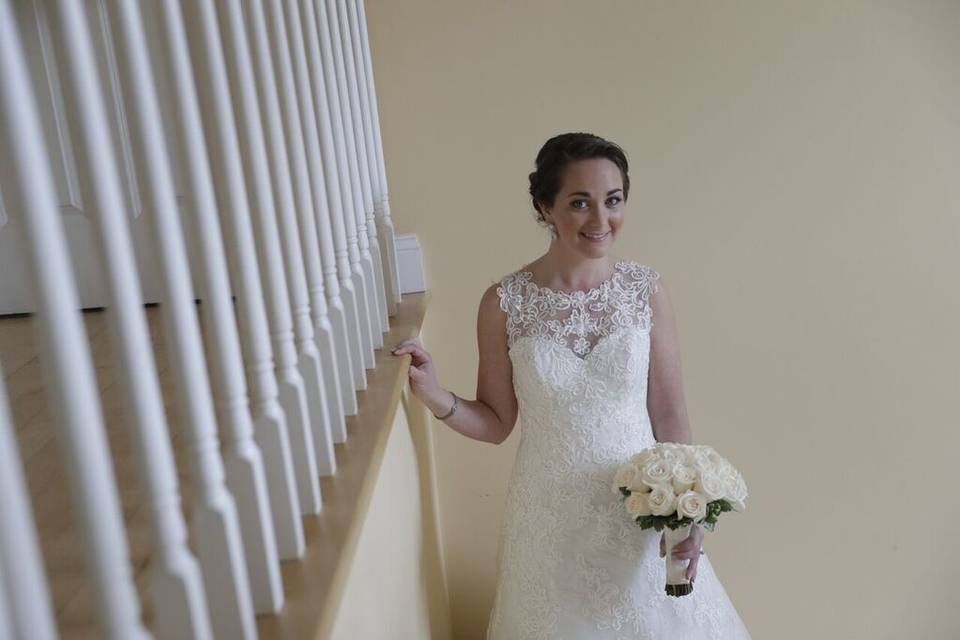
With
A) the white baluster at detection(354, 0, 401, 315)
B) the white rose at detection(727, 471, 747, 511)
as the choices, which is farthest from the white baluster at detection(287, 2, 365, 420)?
the white rose at detection(727, 471, 747, 511)

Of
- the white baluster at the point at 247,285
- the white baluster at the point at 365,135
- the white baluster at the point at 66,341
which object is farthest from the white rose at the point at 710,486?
the white baluster at the point at 66,341

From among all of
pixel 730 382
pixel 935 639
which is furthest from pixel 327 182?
pixel 935 639

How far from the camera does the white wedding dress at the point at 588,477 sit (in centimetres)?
201

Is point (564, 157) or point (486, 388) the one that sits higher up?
point (564, 157)

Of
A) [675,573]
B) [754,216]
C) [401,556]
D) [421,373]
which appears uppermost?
[754,216]

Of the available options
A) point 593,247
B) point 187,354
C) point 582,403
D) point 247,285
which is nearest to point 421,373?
point 582,403

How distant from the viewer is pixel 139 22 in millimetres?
762

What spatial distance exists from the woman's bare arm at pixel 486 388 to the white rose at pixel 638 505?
48 cm

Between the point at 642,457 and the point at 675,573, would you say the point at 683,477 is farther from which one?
the point at 675,573

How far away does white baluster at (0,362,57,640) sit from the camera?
0.51 meters

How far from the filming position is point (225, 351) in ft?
2.96

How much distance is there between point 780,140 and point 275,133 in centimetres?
173

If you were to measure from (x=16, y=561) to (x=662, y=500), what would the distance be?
56.4 inches

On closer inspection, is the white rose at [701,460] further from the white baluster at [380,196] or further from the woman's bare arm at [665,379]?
the white baluster at [380,196]
